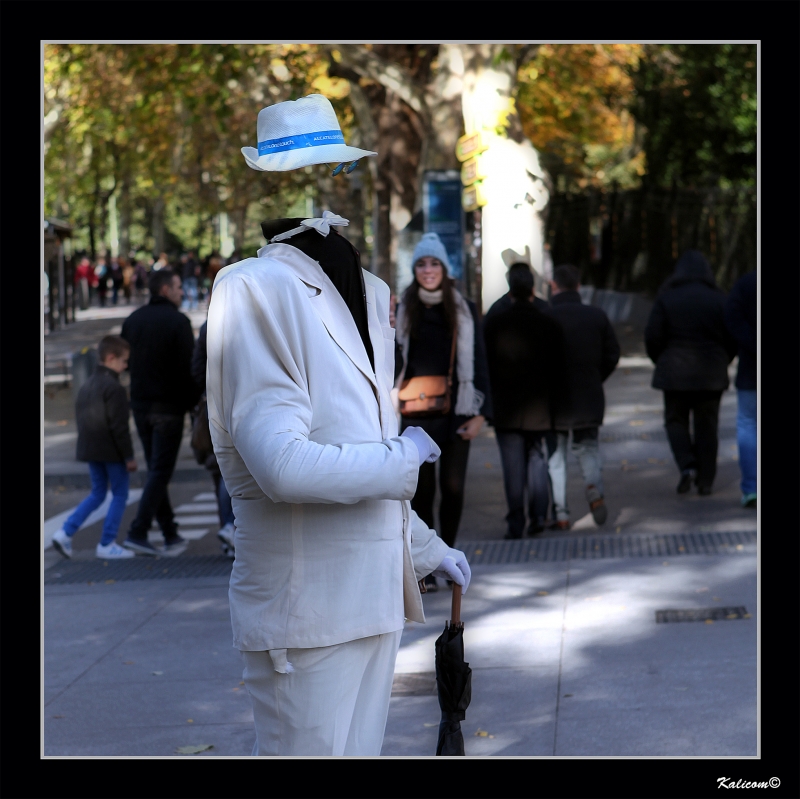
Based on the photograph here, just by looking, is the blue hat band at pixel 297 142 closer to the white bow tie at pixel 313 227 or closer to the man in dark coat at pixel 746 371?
the white bow tie at pixel 313 227

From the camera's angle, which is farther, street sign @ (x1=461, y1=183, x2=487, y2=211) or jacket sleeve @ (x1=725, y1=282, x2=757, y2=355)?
street sign @ (x1=461, y1=183, x2=487, y2=211)

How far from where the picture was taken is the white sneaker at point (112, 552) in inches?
355

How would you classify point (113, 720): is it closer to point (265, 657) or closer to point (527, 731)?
point (527, 731)

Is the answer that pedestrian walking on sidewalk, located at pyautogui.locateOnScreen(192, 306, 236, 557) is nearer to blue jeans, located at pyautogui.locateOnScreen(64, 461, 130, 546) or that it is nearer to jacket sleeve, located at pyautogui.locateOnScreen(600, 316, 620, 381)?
blue jeans, located at pyautogui.locateOnScreen(64, 461, 130, 546)

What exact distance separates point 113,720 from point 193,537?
4.39 metres

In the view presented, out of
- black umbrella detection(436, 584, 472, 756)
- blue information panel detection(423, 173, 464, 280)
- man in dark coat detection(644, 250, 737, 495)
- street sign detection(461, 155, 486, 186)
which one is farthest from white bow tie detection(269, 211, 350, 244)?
blue information panel detection(423, 173, 464, 280)

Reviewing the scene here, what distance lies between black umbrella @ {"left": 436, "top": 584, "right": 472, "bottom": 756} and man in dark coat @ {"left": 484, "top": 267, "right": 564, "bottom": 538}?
5404 millimetres

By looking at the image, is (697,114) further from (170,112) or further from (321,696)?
(321,696)

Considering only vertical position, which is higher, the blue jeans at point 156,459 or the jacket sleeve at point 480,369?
the jacket sleeve at point 480,369

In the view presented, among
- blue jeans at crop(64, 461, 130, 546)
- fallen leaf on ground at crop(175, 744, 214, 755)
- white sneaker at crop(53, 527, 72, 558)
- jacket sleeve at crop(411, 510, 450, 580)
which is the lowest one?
fallen leaf on ground at crop(175, 744, 214, 755)

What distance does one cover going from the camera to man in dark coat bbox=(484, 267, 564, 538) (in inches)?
343

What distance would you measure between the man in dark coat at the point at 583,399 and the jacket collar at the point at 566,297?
1.8 inches

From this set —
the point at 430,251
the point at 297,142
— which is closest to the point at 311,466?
the point at 297,142

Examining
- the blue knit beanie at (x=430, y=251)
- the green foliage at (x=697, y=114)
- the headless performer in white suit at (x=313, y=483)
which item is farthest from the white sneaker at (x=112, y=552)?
the green foliage at (x=697, y=114)
